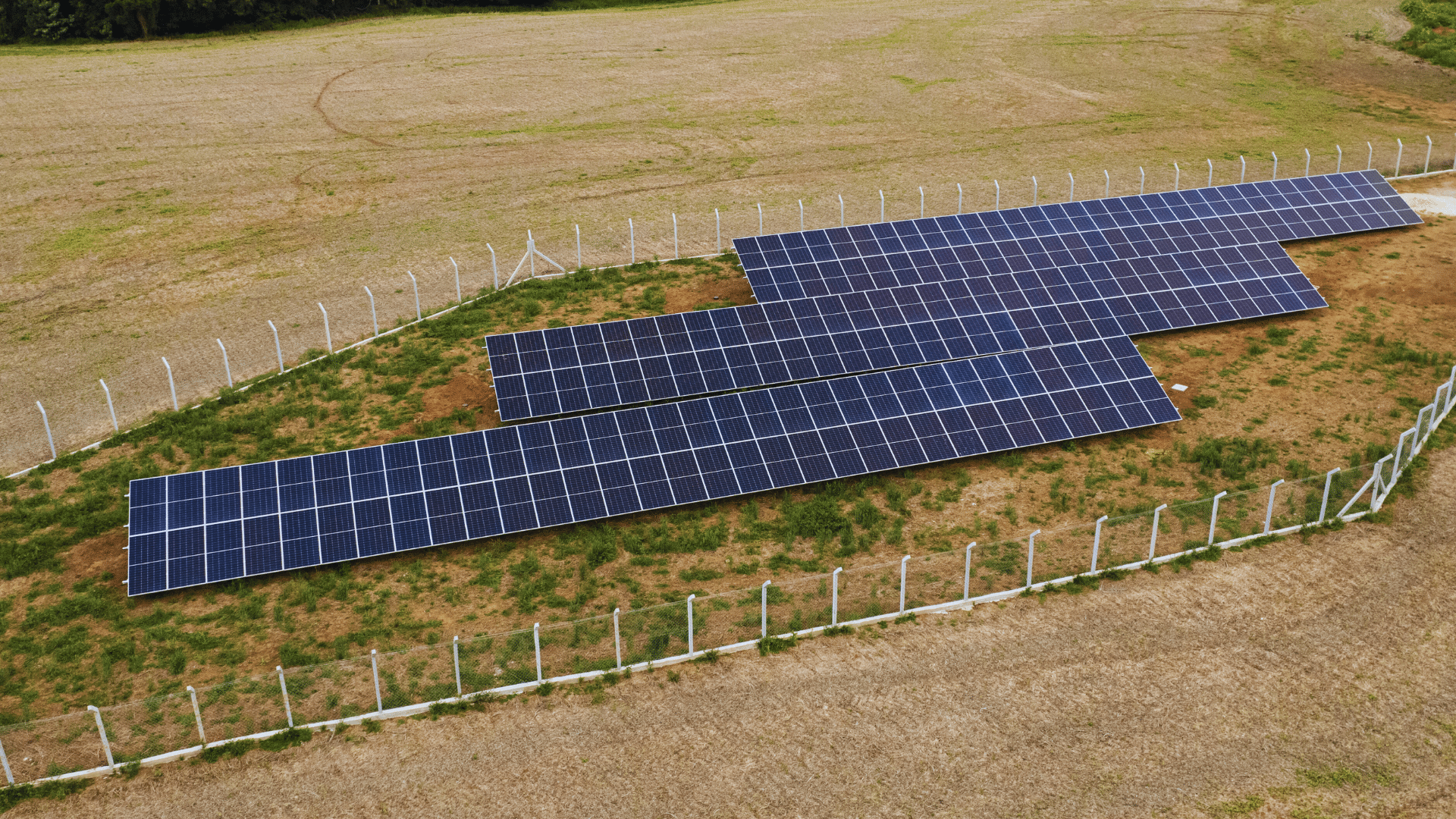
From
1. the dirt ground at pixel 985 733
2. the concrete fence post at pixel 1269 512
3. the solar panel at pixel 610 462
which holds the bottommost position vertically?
the dirt ground at pixel 985 733

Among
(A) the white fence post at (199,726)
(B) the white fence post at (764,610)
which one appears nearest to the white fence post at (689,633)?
(B) the white fence post at (764,610)

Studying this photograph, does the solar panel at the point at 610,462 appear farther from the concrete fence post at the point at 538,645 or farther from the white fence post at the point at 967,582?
the white fence post at the point at 967,582

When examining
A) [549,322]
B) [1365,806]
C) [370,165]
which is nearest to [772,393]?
[549,322]

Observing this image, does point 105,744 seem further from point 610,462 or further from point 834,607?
point 834,607

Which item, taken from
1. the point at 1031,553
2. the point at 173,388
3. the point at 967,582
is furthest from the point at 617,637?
the point at 173,388

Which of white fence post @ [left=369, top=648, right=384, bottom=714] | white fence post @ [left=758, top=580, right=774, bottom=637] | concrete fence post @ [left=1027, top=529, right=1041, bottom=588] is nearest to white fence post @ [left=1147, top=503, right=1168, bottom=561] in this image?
concrete fence post @ [left=1027, top=529, right=1041, bottom=588]
